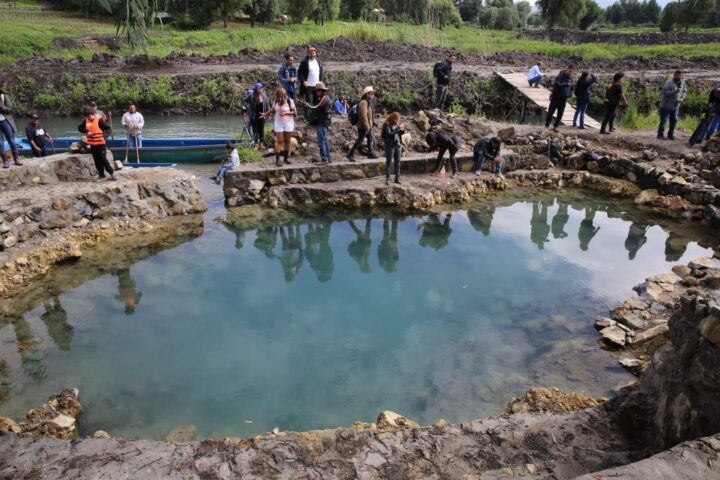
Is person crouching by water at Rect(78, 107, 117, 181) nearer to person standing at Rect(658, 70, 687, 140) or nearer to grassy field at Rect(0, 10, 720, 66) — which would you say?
person standing at Rect(658, 70, 687, 140)

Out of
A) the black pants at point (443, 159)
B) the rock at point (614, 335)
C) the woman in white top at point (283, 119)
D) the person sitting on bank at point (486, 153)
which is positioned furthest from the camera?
the person sitting on bank at point (486, 153)

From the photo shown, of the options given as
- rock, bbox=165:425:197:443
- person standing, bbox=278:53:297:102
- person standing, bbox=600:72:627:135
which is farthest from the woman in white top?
person standing, bbox=600:72:627:135

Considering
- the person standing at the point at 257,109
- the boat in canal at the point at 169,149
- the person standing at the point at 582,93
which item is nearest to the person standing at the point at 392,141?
the person standing at the point at 257,109

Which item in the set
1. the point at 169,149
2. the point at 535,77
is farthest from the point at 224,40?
the point at 169,149

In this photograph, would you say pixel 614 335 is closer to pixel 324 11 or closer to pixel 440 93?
pixel 440 93

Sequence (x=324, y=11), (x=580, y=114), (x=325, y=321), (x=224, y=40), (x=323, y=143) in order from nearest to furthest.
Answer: (x=325, y=321) < (x=323, y=143) < (x=580, y=114) < (x=224, y=40) < (x=324, y=11)

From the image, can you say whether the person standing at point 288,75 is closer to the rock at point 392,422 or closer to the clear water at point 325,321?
the clear water at point 325,321

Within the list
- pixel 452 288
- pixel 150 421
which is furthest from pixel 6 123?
pixel 452 288

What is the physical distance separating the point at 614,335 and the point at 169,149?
11.7 m

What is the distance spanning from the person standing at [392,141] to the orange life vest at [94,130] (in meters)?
5.65

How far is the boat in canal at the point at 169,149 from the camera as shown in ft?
43.0

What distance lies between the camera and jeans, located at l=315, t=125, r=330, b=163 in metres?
11.1

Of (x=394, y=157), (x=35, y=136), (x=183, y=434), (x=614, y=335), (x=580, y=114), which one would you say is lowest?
(x=183, y=434)

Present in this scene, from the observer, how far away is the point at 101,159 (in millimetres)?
9734
